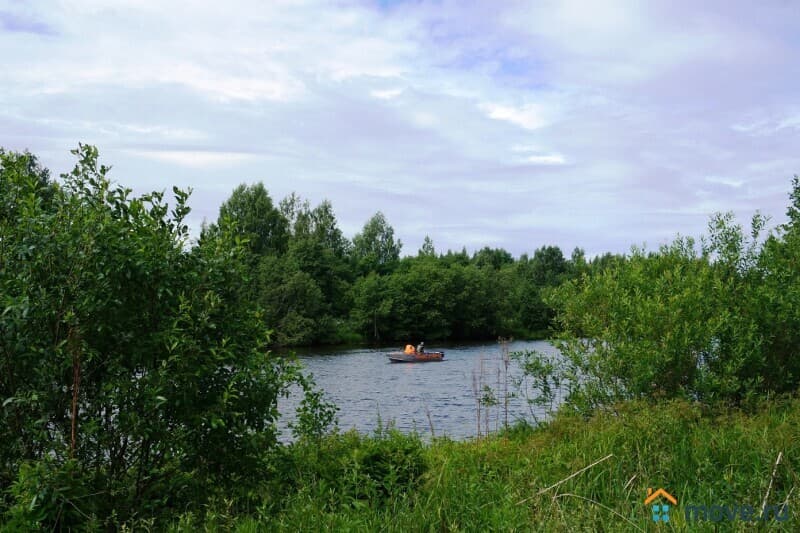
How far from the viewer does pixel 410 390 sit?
32469mm

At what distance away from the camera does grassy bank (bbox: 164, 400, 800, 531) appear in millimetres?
4527

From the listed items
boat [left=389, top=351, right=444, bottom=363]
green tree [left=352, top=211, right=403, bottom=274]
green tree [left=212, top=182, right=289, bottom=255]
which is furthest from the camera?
green tree [left=352, top=211, right=403, bottom=274]

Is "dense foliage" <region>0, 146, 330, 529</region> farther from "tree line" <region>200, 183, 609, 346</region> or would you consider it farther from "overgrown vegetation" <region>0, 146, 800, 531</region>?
"tree line" <region>200, 183, 609, 346</region>

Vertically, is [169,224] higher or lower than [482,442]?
higher

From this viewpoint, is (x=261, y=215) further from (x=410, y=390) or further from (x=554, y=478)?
(x=554, y=478)

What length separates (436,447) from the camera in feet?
31.3

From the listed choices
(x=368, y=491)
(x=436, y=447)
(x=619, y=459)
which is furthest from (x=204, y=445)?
(x=436, y=447)

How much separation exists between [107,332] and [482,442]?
5.90 metres

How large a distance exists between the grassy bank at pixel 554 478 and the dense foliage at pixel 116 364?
500 mm

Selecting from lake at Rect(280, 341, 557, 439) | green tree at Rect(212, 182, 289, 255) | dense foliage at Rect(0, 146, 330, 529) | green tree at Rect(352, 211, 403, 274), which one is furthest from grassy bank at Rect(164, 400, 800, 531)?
green tree at Rect(352, 211, 403, 274)

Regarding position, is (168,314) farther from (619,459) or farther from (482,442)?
(482,442)

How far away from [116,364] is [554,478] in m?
3.66

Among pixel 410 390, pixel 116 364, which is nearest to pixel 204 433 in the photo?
pixel 116 364

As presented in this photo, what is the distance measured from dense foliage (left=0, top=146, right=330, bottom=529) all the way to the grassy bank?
500 mm
